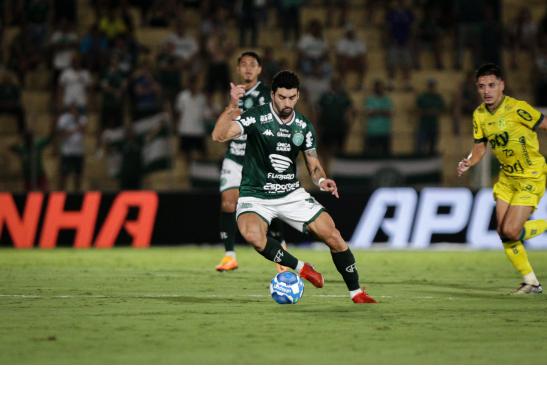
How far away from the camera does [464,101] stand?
979 inches

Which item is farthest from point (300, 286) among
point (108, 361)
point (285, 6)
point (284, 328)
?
point (285, 6)

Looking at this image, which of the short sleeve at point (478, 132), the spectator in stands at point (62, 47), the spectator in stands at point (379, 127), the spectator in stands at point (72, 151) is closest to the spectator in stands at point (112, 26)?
the spectator in stands at point (62, 47)

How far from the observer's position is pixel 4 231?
64.5 ft

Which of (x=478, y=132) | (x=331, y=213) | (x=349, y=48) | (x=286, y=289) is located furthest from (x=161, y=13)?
(x=286, y=289)

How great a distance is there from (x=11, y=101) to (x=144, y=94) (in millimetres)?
2874

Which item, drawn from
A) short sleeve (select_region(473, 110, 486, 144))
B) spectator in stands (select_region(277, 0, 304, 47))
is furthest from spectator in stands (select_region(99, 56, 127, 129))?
short sleeve (select_region(473, 110, 486, 144))

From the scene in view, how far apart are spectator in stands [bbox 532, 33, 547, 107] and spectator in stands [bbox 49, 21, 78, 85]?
33.0 feet

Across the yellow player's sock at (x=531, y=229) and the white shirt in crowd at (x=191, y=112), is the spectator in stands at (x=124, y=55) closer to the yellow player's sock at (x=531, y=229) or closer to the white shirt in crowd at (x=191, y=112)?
the white shirt in crowd at (x=191, y=112)

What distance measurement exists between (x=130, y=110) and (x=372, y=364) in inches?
645

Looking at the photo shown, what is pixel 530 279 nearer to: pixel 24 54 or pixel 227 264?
pixel 227 264

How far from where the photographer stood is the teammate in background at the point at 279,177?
10.9 m

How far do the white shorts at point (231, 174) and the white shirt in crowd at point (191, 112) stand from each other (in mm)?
8803

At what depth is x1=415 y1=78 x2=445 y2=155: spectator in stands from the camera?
23.7m

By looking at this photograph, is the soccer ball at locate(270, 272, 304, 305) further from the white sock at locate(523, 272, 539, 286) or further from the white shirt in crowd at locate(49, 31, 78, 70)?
the white shirt in crowd at locate(49, 31, 78, 70)
